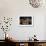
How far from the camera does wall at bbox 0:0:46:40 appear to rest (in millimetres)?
3113

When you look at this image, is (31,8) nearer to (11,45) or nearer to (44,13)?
(44,13)

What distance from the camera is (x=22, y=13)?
124 inches

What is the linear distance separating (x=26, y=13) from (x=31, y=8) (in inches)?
7.5

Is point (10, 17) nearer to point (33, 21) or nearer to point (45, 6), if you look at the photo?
point (33, 21)

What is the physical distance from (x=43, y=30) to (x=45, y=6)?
0.65 m

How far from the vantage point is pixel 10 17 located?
3.16 metres

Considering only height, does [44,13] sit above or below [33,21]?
above

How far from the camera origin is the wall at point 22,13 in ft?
10.2

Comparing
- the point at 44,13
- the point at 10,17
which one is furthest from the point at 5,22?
the point at 44,13

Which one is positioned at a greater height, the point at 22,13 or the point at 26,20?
the point at 22,13

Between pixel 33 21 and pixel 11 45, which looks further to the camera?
pixel 33 21


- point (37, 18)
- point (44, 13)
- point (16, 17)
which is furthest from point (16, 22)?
point (44, 13)

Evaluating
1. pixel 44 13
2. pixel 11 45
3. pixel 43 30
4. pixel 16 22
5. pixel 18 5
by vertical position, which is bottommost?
pixel 11 45

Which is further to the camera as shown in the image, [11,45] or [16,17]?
[16,17]
